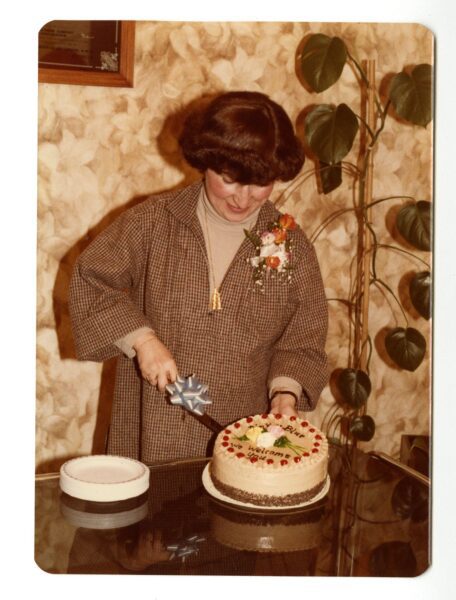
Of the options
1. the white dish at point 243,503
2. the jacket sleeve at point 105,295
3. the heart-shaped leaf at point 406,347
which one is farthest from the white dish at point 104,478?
the heart-shaped leaf at point 406,347

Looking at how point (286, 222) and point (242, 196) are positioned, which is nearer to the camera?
point (242, 196)

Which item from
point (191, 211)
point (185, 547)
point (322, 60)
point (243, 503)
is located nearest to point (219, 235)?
point (191, 211)

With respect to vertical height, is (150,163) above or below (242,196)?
above

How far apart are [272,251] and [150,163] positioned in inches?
28.2

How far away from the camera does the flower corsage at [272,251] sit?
1.99 m

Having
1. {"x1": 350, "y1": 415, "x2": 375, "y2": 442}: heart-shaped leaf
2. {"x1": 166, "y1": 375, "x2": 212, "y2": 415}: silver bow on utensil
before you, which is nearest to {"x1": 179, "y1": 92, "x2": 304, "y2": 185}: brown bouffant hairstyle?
{"x1": 166, "y1": 375, "x2": 212, "y2": 415}: silver bow on utensil

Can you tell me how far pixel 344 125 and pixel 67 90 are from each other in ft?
2.81

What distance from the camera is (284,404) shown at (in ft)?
6.25

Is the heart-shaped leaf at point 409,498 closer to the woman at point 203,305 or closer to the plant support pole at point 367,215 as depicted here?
the woman at point 203,305

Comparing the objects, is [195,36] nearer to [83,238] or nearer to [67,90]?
[67,90]

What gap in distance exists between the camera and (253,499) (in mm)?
1562

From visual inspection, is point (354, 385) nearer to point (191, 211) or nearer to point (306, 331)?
point (306, 331)

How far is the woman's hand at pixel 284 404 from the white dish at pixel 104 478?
45 cm

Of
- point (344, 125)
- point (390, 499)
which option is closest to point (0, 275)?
point (390, 499)
